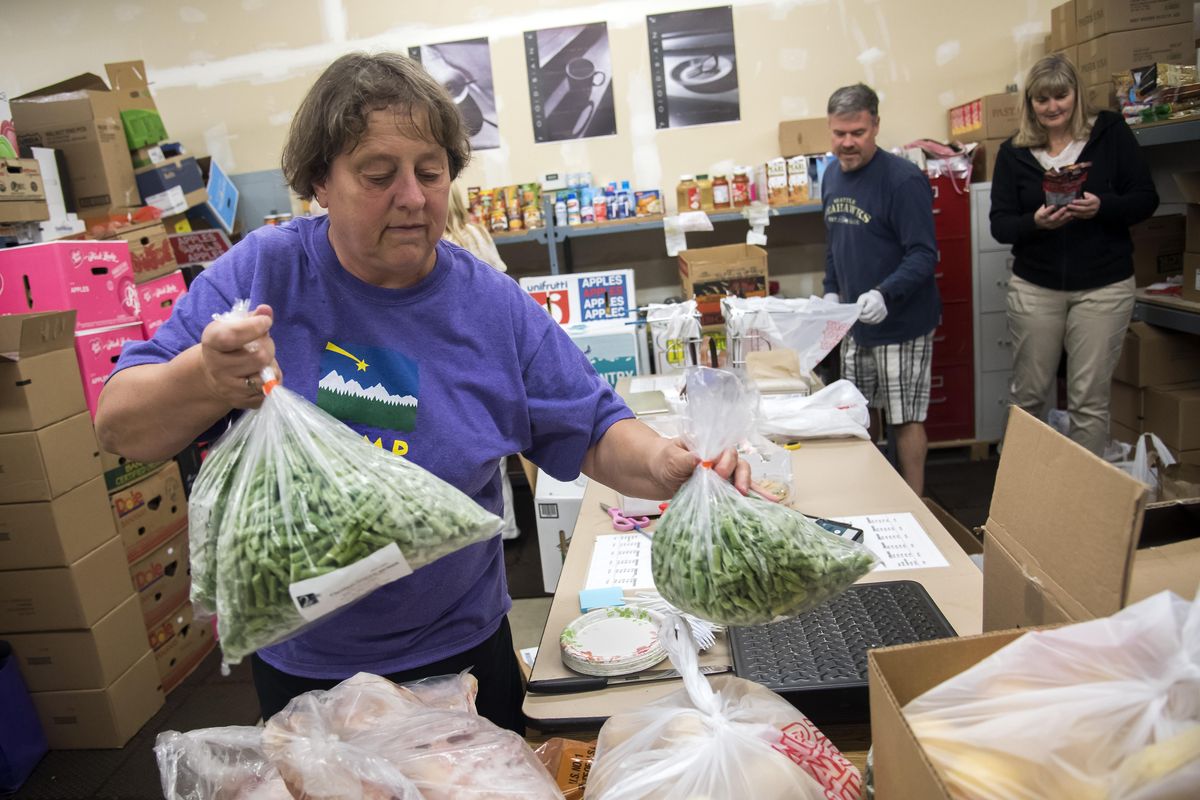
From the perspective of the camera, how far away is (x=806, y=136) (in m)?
4.45

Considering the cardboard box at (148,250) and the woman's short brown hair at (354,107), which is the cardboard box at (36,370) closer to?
the cardboard box at (148,250)

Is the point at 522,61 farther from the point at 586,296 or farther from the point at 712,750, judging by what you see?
the point at 712,750

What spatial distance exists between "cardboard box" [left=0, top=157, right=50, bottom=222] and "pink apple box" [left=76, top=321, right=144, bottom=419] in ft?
1.79

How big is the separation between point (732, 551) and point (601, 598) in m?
0.62

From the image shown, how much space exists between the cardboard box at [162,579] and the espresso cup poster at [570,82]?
2.90 m

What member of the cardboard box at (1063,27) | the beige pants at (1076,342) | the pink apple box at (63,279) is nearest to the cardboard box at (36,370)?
the pink apple box at (63,279)

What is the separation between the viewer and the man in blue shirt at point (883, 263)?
3141mm

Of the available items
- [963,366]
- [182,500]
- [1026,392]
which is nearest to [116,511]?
[182,500]

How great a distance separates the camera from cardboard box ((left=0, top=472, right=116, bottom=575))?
2.47m

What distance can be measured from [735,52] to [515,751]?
4419 millimetres

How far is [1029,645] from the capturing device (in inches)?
24.8

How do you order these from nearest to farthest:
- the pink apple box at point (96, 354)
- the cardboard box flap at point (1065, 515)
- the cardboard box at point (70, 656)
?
the cardboard box flap at point (1065, 515) < the cardboard box at point (70, 656) < the pink apple box at point (96, 354)

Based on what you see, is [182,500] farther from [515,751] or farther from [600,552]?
[515,751]

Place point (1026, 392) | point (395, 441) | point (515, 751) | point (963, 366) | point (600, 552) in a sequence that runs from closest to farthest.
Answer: point (515, 751), point (395, 441), point (600, 552), point (1026, 392), point (963, 366)
